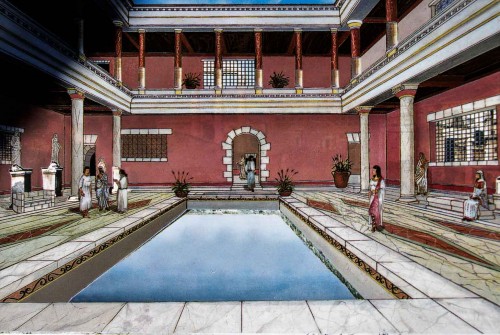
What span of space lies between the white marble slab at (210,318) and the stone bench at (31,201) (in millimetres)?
7351

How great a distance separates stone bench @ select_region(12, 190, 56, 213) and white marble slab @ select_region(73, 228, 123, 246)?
4051 mm

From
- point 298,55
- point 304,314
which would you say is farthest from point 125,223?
point 298,55

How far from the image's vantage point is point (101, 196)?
763 centimetres

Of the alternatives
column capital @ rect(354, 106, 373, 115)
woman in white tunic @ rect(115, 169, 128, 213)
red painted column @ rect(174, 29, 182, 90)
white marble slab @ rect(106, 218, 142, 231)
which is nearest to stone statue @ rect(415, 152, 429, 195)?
column capital @ rect(354, 106, 373, 115)

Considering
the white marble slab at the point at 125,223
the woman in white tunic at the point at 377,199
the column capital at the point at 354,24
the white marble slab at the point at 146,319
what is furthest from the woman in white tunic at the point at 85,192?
the column capital at the point at 354,24

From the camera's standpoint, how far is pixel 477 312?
251 centimetres

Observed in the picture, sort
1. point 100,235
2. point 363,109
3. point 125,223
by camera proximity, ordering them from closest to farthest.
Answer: point 100,235 < point 125,223 < point 363,109

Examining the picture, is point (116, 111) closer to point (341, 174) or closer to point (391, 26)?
point (341, 174)

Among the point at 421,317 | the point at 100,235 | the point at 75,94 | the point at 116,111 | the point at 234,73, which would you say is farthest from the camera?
the point at 234,73

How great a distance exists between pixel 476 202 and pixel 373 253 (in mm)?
3966

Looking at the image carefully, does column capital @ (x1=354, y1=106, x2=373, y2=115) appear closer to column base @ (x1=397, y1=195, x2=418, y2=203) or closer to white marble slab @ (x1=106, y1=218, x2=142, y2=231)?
column base @ (x1=397, y1=195, x2=418, y2=203)

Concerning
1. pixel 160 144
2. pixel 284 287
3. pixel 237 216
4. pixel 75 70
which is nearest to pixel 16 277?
pixel 284 287

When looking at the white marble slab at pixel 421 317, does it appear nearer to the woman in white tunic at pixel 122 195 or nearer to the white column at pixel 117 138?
the woman in white tunic at pixel 122 195

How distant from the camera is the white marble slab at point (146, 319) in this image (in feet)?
7.66
